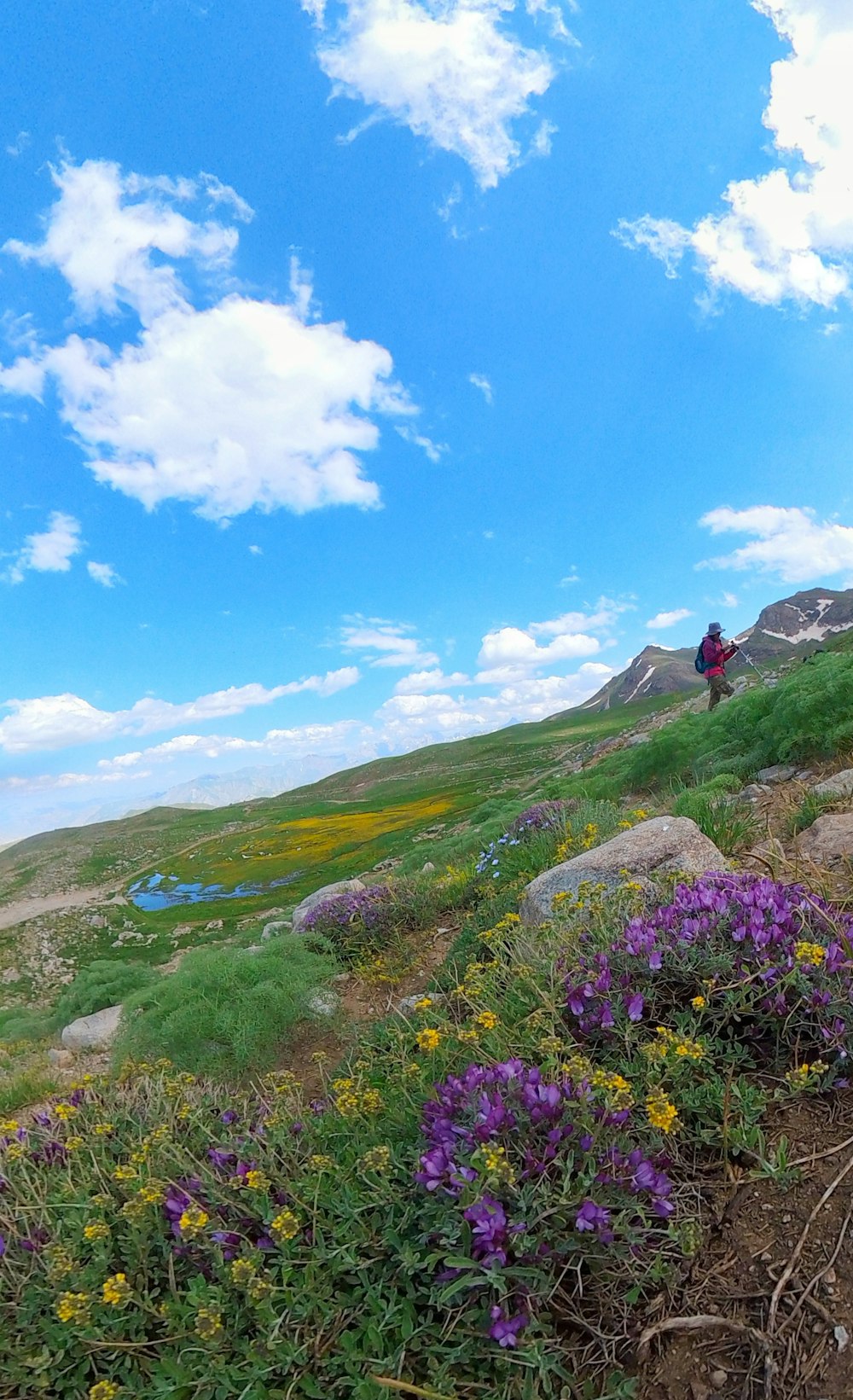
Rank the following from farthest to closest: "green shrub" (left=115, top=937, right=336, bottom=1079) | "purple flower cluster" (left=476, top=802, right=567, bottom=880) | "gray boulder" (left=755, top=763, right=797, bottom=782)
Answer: "gray boulder" (left=755, top=763, right=797, bottom=782)
"purple flower cluster" (left=476, top=802, right=567, bottom=880)
"green shrub" (left=115, top=937, right=336, bottom=1079)

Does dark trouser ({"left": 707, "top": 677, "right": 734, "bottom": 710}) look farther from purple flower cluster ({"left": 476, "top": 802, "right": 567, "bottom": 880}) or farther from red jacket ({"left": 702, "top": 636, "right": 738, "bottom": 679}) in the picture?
purple flower cluster ({"left": 476, "top": 802, "right": 567, "bottom": 880})

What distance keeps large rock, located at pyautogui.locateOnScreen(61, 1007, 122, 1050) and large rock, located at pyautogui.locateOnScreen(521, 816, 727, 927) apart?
677 cm

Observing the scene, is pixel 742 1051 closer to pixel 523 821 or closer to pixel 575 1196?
pixel 575 1196

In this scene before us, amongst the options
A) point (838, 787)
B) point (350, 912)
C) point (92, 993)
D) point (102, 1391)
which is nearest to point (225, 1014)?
point (350, 912)

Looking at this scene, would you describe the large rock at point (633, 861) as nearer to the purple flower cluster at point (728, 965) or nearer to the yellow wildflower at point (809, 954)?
the purple flower cluster at point (728, 965)

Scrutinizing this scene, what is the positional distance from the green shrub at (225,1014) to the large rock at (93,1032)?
2017 mm

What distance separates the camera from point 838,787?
287 inches

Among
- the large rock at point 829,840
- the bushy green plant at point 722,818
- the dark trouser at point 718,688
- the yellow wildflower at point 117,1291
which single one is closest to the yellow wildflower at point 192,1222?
the yellow wildflower at point 117,1291

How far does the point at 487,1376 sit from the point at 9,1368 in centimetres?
172

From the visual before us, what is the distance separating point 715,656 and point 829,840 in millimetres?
17020

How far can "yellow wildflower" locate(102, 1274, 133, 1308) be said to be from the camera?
2254mm

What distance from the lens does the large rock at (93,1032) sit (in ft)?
30.1

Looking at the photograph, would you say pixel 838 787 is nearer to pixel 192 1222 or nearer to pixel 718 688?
pixel 192 1222

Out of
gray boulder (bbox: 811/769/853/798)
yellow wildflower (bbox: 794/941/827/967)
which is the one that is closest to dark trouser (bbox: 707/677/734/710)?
gray boulder (bbox: 811/769/853/798)
